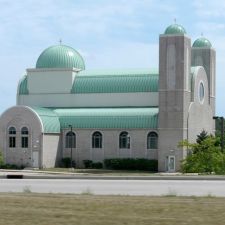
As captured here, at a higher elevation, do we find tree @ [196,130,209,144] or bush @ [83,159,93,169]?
tree @ [196,130,209,144]

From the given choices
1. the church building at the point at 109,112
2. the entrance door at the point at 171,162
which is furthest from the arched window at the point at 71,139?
the entrance door at the point at 171,162

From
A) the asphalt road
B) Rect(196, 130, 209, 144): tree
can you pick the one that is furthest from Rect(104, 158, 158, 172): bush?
the asphalt road

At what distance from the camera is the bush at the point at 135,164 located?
73.6 m

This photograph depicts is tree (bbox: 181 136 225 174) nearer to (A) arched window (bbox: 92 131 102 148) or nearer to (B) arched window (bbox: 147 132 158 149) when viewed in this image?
(B) arched window (bbox: 147 132 158 149)

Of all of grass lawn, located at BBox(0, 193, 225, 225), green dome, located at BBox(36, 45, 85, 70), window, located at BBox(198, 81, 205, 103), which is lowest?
grass lawn, located at BBox(0, 193, 225, 225)

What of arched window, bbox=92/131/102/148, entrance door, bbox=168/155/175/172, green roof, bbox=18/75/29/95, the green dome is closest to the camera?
→ entrance door, bbox=168/155/175/172

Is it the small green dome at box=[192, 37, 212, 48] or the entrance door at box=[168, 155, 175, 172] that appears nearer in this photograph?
the entrance door at box=[168, 155, 175, 172]

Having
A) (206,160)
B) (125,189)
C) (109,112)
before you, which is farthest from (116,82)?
(125,189)

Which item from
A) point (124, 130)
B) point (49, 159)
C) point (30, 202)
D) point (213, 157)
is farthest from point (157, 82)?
point (30, 202)

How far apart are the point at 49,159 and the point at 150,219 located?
60.9m

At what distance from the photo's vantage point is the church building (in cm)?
7325

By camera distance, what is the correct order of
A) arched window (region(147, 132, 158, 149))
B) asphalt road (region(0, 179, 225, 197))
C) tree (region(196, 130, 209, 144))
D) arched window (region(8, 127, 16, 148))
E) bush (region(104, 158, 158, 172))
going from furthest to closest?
1. arched window (region(8, 127, 16, 148))
2. arched window (region(147, 132, 158, 149))
3. tree (region(196, 130, 209, 144))
4. bush (region(104, 158, 158, 172))
5. asphalt road (region(0, 179, 225, 197))

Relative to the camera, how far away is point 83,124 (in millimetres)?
77000

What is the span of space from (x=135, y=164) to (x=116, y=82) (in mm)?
11453
